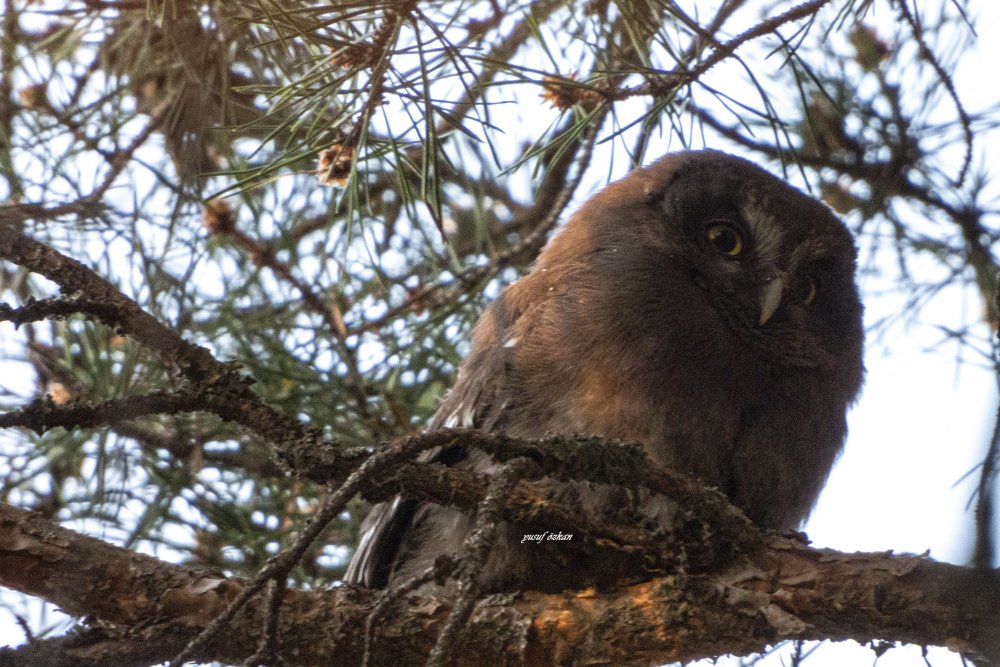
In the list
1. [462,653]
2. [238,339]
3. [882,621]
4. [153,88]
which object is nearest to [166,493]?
[238,339]

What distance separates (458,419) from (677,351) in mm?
694

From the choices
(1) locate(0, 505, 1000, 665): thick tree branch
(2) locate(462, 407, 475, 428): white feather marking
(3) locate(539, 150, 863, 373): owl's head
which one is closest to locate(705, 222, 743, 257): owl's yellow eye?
(3) locate(539, 150, 863, 373): owl's head

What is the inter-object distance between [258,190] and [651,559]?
2.33 meters

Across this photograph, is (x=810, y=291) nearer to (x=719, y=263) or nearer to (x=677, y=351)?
(x=719, y=263)

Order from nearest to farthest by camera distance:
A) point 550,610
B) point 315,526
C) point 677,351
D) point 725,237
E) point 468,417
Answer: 1. point 315,526
2. point 550,610
3. point 677,351
4. point 468,417
5. point 725,237

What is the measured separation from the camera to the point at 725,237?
328 centimetres

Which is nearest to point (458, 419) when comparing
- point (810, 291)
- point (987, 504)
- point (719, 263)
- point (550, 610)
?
point (550, 610)

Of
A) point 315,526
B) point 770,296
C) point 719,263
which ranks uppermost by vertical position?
point 719,263

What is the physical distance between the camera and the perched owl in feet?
9.04

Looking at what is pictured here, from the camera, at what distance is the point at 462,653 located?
94.5 inches

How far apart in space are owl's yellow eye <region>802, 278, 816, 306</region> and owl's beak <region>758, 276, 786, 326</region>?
19cm

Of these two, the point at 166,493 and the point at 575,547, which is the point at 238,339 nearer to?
the point at 166,493

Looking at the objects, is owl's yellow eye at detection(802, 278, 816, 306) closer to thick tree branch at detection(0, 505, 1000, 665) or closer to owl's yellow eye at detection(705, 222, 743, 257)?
owl's yellow eye at detection(705, 222, 743, 257)

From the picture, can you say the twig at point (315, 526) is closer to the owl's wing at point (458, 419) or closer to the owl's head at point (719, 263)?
the owl's wing at point (458, 419)
